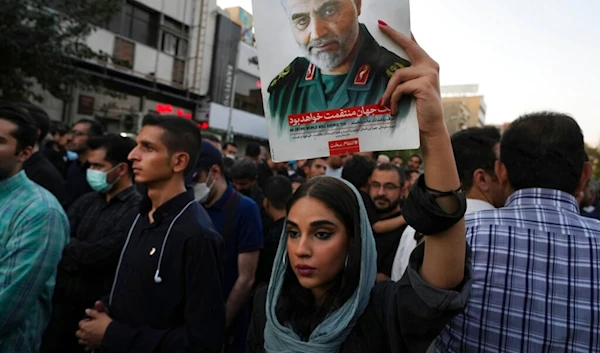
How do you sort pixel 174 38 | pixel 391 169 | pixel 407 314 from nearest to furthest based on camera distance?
pixel 407 314 < pixel 391 169 < pixel 174 38

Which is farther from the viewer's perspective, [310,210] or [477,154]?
[477,154]

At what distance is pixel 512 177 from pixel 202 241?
1364 millimetres

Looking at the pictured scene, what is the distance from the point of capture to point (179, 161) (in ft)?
8.00

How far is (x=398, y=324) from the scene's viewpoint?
128 cm

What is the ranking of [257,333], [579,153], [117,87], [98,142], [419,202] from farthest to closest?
[117,87] → [98,142] → [257,333] → [579,153] → [419,202]

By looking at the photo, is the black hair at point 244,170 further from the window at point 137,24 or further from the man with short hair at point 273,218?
the window at point 137,24

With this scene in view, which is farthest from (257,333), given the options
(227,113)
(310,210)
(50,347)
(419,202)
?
(227,113)

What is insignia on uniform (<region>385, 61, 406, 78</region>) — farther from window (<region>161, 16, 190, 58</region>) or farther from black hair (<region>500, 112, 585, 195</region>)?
window (<region>161, 16, 190, 58</region>)

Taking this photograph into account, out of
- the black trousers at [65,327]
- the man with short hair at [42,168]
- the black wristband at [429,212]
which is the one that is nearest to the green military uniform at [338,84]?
the black wristband at [429,212]

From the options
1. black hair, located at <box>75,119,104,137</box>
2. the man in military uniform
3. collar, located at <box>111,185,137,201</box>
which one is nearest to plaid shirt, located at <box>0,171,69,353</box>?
collar, located at <box>111,185,137,201</box>

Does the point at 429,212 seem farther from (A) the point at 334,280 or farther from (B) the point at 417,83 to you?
(A) the point at 334,280

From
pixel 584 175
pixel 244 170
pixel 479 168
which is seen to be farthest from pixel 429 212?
pixel 244 170

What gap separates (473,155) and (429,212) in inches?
53.3

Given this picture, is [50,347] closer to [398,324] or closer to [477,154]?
[398,324]
